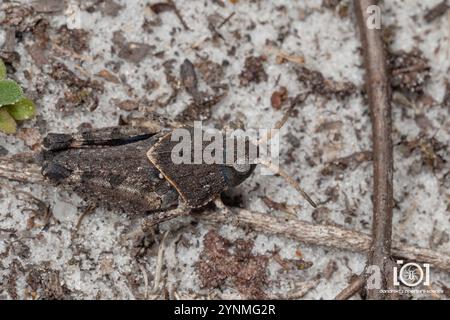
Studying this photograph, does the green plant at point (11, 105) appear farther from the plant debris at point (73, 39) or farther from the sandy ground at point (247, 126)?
the plant debris at point (73, 39)

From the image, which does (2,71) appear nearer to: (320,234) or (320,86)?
(320,86)

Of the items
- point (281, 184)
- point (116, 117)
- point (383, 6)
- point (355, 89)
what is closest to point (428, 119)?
point (355, 89)

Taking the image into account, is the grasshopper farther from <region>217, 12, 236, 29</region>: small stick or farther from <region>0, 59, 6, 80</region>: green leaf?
<region>217, 12, 236, 29</region>: small stick

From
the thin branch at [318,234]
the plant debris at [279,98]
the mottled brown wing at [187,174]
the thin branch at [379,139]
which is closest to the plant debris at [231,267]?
the thin branch at [318,234]

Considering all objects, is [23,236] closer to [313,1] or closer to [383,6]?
[313,1]

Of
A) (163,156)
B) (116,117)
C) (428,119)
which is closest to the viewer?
(163,156)

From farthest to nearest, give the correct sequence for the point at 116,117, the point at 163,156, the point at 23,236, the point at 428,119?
the point at 428,119, the point at 116,117, the point at 23,236, the point at 163,156

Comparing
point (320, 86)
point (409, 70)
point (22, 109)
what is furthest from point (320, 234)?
point (22, 109)
